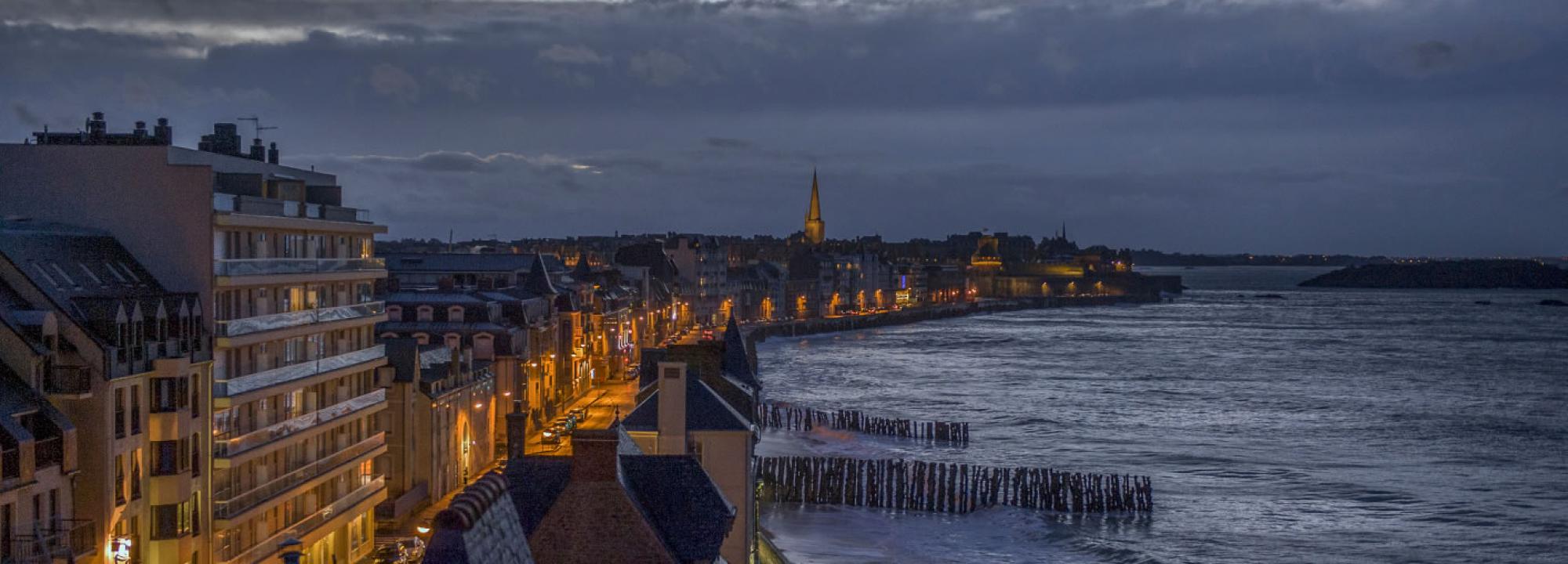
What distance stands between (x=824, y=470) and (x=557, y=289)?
33.9 metres

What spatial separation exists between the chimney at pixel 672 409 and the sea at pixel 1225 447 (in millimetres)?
13281

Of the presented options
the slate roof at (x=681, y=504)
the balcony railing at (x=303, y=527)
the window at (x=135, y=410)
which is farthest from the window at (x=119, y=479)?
the slate roof at (x=681, y=504)

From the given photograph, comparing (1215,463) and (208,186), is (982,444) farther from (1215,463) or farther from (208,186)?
(208,186)

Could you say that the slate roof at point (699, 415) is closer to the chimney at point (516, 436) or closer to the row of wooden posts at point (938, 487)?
the chimney at point (516, 436)

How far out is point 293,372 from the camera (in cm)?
3450

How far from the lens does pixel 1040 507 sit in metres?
54.8

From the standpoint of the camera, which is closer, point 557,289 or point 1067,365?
point 557,289

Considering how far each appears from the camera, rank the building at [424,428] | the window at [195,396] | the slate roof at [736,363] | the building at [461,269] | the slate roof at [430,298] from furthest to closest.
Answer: the building at [461,269]
the slate roof at [430,298]
the slate roof at [736,363]
the building at [424,428]
the window at [195,396]

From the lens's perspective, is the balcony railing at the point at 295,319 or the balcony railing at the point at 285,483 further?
the balcony railing at the point at 295,319

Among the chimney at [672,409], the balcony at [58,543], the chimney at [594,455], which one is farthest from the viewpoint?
the chimney at [672,409]

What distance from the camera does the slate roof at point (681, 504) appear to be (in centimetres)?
1938

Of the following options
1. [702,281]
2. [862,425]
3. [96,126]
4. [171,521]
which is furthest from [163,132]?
[702,281]

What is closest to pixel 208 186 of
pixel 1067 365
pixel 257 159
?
pixel 257 159

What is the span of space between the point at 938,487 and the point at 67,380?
35965 mm
